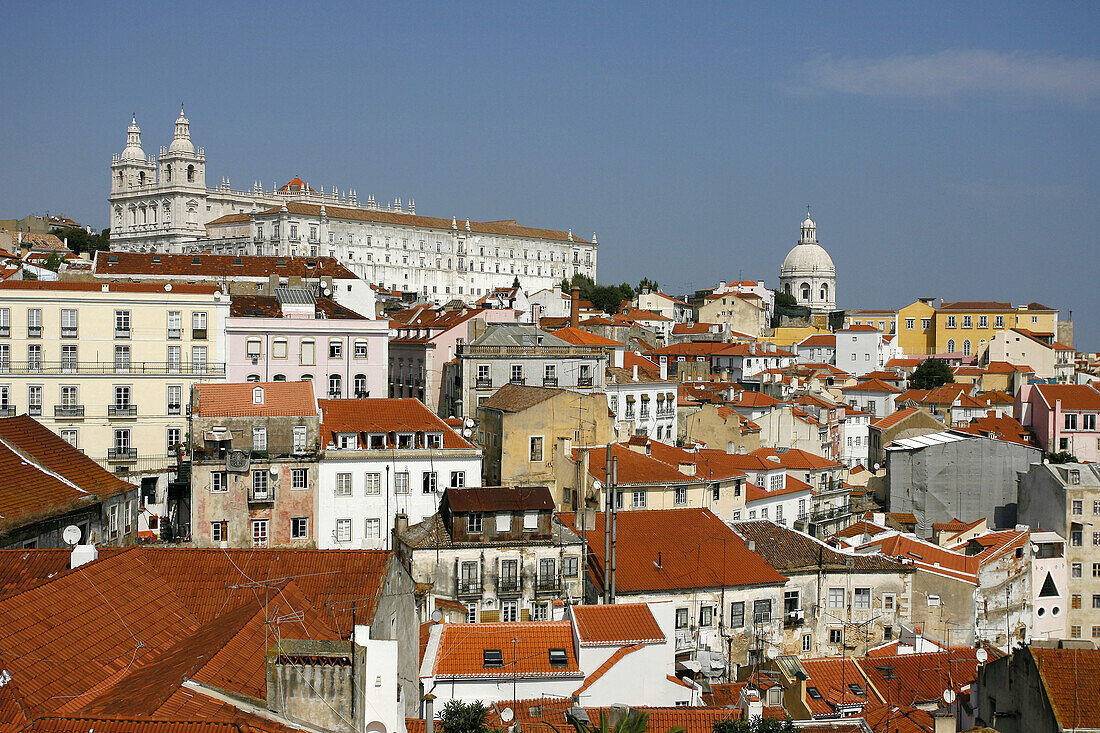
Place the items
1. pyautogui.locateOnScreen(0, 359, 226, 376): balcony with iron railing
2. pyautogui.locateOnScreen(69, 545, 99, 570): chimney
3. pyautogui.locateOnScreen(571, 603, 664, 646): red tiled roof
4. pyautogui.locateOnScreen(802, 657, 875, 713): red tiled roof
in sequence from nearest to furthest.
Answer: pyautogui.locateOnScreen(69, 545, 99, 570): chimney → pyautogui.locateOnScreen(571, 603, 664, 646): red tiled roof → pyautogui.locateOnScreen(802, 657, 875, 713): red tiled roof → pyautogui.locateOnScreen(0, 359, 226, 376): balcony with iron railing

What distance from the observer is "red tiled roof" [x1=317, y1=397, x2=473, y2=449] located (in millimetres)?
36156

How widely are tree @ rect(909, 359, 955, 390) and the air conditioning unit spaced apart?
69109mm

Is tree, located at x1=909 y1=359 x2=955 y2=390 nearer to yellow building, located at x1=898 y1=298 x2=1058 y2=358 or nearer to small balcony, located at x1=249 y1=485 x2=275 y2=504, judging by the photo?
yellow building, located at x1=898 y1=298 x2=1058 y2=358

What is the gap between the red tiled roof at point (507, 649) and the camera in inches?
895

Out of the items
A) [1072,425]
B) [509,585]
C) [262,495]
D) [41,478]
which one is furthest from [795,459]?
[41,478]

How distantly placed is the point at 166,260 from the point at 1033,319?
295 feet

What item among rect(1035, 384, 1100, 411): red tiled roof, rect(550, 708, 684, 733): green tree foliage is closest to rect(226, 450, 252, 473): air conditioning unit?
rect(550, 708, 684, 733): green tree foliage

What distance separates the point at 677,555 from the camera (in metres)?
32.8

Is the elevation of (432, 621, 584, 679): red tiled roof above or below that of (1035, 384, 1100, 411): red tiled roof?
below

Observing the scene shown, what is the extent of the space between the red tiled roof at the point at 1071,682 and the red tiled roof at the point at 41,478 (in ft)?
63.0

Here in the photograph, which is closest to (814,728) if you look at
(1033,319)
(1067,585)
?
(1067,585)

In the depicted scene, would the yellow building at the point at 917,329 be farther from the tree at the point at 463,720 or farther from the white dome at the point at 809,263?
the tree at the point at 463,720

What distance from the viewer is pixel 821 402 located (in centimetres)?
6812

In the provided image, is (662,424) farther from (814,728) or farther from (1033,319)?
(1033,319)
